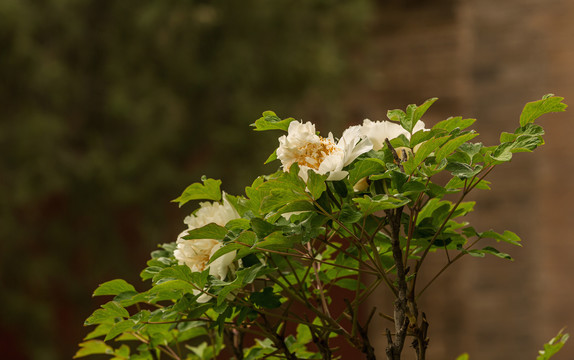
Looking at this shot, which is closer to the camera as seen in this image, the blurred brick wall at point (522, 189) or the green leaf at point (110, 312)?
the green leaf at point (110, 312)

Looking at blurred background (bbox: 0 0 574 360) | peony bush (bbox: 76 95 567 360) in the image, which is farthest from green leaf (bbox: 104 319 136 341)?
blurred background (bbox: 0 0 574 360)

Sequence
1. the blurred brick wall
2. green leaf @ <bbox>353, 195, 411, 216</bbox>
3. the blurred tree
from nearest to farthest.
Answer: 1. green leaf @ <bbox>353, 195, 411, 216</bbox>
2. the blurred tree
3. the blurred brick wall

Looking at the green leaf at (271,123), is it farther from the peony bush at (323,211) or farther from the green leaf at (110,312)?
the green leaf at (110,312)

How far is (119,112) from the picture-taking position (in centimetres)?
305

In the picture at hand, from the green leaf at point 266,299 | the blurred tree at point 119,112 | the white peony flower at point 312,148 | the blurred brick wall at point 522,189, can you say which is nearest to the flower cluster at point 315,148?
the white peony flower at point 312,148

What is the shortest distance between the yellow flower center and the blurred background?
8.57 feet

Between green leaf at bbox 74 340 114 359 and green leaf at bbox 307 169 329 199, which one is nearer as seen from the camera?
green leaf at bbox 307 169 329 199

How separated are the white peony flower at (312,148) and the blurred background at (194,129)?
2.61 m

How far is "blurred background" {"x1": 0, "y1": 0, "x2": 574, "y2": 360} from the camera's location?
10.0 feet

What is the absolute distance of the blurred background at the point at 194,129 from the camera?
306 cm

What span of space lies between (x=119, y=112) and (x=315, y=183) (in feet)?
8.86

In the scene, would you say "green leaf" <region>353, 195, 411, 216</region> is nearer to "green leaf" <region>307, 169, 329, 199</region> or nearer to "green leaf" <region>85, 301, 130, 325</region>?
"green leaf" <region>307, 169, 329, 199</region>

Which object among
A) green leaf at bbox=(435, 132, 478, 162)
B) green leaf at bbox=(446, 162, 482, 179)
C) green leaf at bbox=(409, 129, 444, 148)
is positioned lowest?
green leaf at bbox=(446, 162, 482, 179)

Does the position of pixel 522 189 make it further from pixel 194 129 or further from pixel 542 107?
pixel 542 107
